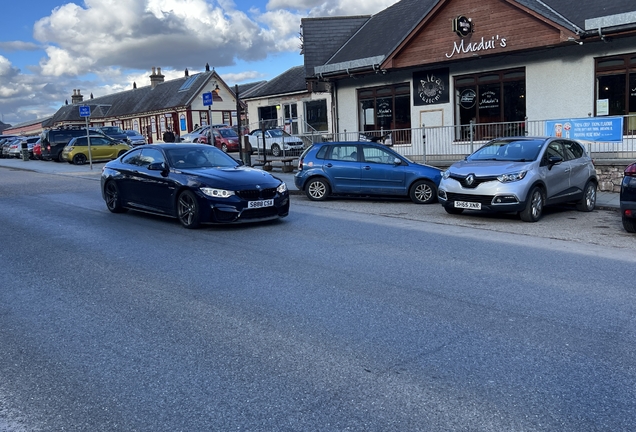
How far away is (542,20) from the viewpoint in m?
17.8

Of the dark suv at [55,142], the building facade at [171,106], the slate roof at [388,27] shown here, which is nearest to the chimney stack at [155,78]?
the building facade at [171,106]

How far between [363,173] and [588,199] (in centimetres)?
517

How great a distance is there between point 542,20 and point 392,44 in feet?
22.6

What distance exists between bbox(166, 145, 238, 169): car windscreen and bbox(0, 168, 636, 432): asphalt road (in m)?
2.04

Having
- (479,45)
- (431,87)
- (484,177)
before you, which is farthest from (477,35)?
(484,177)

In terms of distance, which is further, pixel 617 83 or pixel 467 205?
pixel 617 83

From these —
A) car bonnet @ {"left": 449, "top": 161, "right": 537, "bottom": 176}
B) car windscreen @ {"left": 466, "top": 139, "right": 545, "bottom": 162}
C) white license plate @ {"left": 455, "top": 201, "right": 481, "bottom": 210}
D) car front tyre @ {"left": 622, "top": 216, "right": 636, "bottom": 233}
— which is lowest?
car front tyre @ {"left": 622, "top": 216, "right": 636, "bottom": 233}

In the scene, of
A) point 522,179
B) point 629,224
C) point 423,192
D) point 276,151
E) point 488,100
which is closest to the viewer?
point 629,224

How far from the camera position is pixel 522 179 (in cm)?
1141

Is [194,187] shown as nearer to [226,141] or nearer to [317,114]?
[226,141]

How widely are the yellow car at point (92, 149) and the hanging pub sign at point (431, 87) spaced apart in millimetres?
17113

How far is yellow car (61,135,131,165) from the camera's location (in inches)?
1259

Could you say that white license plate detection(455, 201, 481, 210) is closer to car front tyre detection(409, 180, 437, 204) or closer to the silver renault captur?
the silver renault captur

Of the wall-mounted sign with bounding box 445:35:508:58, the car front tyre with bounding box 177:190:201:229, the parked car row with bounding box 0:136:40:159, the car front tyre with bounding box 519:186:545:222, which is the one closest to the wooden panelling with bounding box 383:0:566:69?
the wall-mounted sign with bounding box 445:35:508:58
